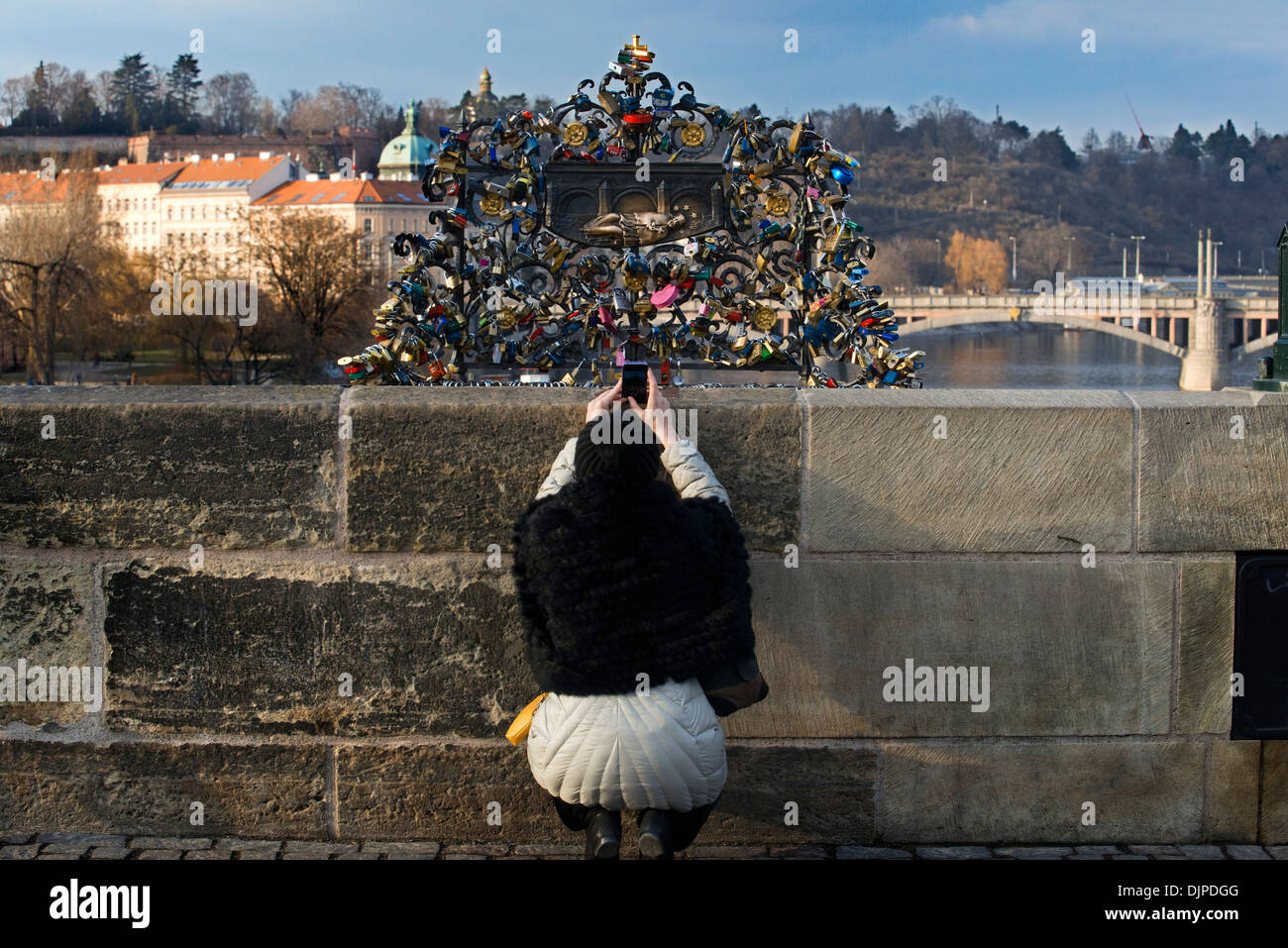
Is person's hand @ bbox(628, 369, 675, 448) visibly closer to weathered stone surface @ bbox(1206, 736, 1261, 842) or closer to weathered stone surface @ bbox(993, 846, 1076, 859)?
weathered stone surface @ bbox(993, 846, 1076, 859)

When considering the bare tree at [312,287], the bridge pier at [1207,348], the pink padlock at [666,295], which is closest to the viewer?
the pink padlock at [666,295]

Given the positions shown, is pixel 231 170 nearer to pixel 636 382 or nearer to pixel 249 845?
pixel 249 845

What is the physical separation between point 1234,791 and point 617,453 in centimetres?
238

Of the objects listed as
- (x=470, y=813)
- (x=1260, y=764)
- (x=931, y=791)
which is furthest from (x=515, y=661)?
(x=1260, y=764)

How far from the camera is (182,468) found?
15.0ft

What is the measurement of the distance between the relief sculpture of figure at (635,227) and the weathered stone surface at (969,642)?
3.26m

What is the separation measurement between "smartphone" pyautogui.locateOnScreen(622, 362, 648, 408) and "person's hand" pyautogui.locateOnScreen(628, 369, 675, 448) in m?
0.07

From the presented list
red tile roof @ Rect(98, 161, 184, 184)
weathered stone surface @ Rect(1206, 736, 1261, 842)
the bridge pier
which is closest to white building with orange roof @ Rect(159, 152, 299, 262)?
red tile roof @ Rect(98, 161, 184, 184)

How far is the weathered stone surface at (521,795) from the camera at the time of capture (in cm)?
461

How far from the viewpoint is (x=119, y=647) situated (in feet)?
15.2

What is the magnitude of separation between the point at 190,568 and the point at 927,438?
2286 millimetres

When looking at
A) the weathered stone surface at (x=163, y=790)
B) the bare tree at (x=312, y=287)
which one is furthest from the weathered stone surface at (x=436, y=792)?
the bare tree at (x=312, y=287)

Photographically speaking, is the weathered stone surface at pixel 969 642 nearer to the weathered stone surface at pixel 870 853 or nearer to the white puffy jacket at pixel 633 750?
the weathered stone surface at pixel 870 853

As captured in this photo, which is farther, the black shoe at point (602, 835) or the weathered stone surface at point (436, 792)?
the weathered stone surface at point (436, 792)
